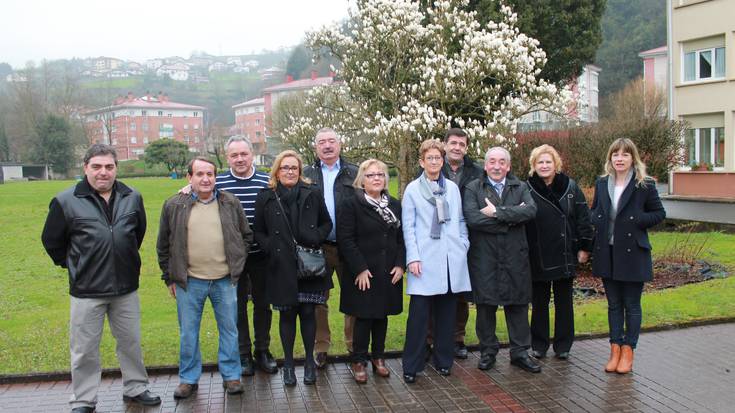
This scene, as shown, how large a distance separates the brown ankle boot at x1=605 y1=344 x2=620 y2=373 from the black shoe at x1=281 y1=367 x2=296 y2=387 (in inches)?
114

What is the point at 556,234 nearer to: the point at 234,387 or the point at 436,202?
the point at 436,202

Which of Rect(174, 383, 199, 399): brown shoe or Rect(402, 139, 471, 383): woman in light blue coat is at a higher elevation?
Rect(402, 139, 471, 383): woman in light blue coat

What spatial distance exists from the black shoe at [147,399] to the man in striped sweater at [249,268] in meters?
0.93

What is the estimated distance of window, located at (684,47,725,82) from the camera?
2847 cm

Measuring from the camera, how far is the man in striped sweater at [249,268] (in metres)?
6.05

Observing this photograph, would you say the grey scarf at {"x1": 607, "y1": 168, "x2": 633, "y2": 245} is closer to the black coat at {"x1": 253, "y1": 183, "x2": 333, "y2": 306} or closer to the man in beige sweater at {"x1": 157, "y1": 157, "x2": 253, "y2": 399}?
the black coat at {"x1": 253, "y1": 183, "x2": 333, "y2": 306}

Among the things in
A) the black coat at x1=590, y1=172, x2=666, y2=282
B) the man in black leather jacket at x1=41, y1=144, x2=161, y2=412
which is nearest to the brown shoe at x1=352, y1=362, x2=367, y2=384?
the man in black leather jacket at x1=41, y1=144, x2=161, y2=412

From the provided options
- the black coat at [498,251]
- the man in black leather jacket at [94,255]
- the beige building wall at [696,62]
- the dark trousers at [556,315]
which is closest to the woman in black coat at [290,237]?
the man in black leather jacket at [94,255]

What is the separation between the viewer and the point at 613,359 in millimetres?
6156

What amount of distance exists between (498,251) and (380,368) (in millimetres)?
1533

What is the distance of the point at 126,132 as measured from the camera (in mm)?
111312

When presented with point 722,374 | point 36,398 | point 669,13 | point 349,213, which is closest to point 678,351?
point 722,374

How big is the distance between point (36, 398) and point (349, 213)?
3.08 metres

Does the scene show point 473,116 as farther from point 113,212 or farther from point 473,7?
point 113,212
